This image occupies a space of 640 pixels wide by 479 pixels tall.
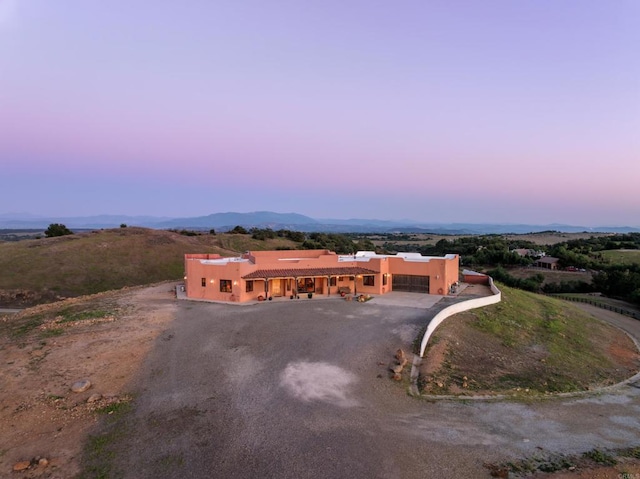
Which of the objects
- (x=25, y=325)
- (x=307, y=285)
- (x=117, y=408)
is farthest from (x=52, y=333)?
(x=307, y=285)

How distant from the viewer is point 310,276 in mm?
29188

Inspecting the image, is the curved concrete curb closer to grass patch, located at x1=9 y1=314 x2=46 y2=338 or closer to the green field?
grass patch, located at x1=9 y1=314 x2=46 y2=338

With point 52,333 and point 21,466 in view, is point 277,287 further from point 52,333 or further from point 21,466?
point 21,466

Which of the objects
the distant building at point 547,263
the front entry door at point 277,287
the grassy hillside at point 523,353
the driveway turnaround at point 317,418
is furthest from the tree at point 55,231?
the distant building at point 547,263

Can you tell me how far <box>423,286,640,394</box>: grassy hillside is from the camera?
678 inches

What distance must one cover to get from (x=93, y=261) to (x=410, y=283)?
41.7m

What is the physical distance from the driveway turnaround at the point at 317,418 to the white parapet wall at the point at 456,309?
885 millimetres

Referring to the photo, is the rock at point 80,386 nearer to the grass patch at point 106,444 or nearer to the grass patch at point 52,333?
the grass patch at point 106,444

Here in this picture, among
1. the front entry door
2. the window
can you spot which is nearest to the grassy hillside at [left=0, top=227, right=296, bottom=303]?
the front entry door

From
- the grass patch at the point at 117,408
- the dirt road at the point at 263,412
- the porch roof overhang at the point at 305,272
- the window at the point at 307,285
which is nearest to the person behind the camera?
the dirt road at the point at 263,412

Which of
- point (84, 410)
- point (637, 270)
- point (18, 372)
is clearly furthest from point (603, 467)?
point (637, 270)

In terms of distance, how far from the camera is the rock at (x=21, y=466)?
32.6 ft

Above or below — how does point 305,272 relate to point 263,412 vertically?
above

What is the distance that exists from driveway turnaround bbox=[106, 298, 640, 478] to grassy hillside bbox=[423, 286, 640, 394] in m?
1.69
